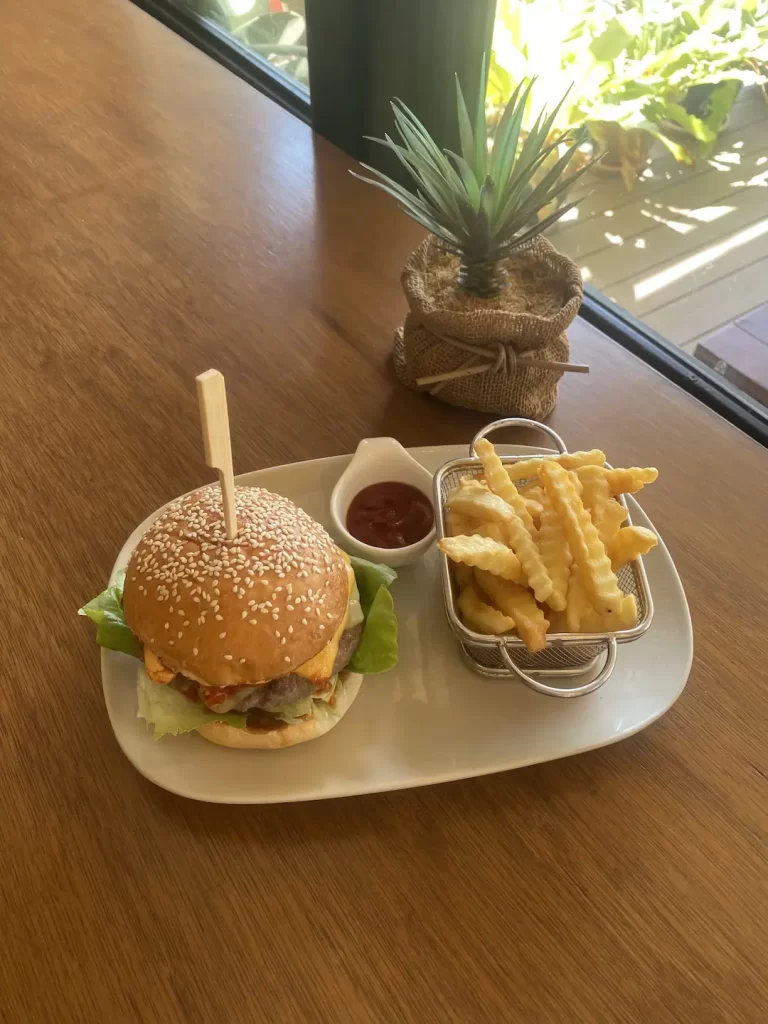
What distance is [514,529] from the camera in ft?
3.98

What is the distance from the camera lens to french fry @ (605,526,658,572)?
47.6 inches

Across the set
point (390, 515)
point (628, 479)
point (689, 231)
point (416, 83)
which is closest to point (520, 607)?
point (628, 479)

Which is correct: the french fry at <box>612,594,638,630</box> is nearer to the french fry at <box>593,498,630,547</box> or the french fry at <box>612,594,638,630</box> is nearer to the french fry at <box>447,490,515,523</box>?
the french fry at <box>593,498,630,547</box>

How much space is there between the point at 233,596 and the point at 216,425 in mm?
291

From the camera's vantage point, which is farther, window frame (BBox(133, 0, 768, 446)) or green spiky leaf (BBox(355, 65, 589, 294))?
window frame (BBox(133, 0, 768, 446))

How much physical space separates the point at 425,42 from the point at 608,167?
75 centimetres

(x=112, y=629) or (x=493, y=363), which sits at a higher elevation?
(x=493, y=363)

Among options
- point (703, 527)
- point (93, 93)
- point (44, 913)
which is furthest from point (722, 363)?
point (93, 93)

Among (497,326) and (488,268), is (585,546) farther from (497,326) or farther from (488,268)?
(488,268)

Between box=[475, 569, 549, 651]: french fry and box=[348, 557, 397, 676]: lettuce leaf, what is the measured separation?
18 cm

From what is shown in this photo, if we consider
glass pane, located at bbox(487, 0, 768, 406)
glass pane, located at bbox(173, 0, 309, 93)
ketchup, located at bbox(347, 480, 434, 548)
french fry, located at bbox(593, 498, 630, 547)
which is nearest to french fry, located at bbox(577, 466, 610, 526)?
french fry, located at bbox(593, 498, 630, 547)

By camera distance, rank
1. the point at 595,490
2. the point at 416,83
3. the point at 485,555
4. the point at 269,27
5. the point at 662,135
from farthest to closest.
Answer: the point at 269,27 < the point at 662,135 < the point at 416,83 < the point at 595,490 < the point at 485,555

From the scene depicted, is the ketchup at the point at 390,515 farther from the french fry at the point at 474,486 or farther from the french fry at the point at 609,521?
the french fry at the point at 609,521

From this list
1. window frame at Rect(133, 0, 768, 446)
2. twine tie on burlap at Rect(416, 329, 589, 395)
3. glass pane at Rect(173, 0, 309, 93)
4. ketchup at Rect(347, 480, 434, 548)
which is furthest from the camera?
glass pane at Rect(173, 0, 309, 93)
